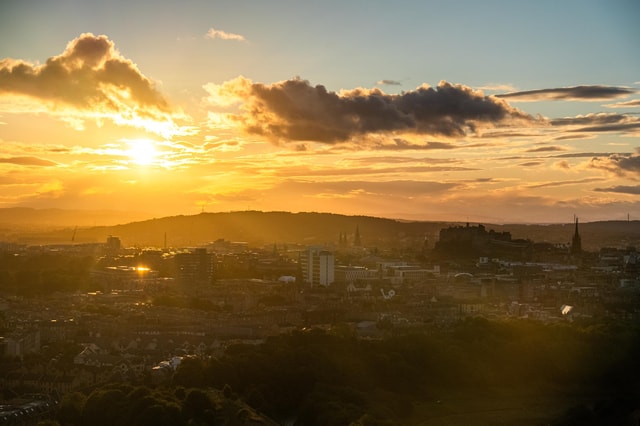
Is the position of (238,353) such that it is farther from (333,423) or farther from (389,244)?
(389,244)

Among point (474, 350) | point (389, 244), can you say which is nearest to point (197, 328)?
point (474, 350)

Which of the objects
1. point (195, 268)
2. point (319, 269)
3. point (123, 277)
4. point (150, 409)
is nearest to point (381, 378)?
point (150, 409)

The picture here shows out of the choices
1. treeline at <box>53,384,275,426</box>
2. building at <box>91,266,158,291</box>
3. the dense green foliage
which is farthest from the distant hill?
treeline at <box>53,384,275,426</box>

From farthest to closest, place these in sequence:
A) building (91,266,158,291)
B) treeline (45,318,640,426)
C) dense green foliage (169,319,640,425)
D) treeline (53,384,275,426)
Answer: building (91,266,158,291) < dense green foliage (169,319,640,425) < treeline (45,318,640,426) < treeline (53,384,275,426)

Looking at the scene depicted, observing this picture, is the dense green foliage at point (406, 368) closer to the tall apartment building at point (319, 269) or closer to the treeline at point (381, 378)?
the treeline at point (381, 378)

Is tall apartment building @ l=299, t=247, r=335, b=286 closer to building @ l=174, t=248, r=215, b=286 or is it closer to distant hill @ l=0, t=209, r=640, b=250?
building @ l=174, t=248, r=215, b=286

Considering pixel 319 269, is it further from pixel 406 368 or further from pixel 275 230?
pixel 275 230
